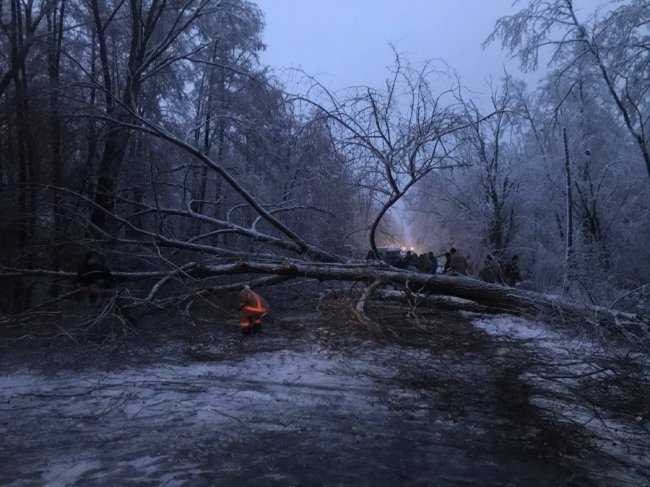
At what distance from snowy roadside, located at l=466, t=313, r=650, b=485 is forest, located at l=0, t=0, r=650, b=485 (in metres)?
0.16

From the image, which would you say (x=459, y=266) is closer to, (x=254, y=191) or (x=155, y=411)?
(x=254, y=191)

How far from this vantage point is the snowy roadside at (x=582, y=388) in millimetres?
3430

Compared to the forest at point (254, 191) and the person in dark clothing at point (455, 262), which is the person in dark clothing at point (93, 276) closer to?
the forest at point (254, 191)

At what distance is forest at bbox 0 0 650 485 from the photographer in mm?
6488

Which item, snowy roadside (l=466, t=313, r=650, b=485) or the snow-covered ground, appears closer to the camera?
the snow-covered ground

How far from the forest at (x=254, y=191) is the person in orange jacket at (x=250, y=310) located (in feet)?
1.14

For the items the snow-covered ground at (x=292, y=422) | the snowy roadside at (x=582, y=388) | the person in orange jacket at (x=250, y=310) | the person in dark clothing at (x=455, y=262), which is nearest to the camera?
the snow-covered ground at (x=292, y=422)

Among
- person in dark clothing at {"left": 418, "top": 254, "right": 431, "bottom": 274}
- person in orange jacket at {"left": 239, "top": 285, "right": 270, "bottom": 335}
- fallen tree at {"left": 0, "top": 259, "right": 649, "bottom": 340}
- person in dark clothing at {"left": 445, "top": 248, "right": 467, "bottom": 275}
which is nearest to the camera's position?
person in orange jacket at {"left": 239, "top": 285, "right": 270, "bottom": 335}

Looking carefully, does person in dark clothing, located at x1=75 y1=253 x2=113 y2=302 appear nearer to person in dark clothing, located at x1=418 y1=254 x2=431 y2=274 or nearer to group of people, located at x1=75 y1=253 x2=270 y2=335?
group of people, located at x1=75 y1=253 x2=270 y2=335

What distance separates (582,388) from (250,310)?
3.72 m

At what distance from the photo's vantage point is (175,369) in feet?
16.8

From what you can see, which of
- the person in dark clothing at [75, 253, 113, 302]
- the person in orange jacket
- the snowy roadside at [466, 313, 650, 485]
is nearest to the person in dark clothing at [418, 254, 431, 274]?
the snowy roadside at [466, 313, 650, 485]

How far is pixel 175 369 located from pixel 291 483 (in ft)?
8.42

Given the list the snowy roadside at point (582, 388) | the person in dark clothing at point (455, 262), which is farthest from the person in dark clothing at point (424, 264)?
the snowy roadside at point (582, 388)
